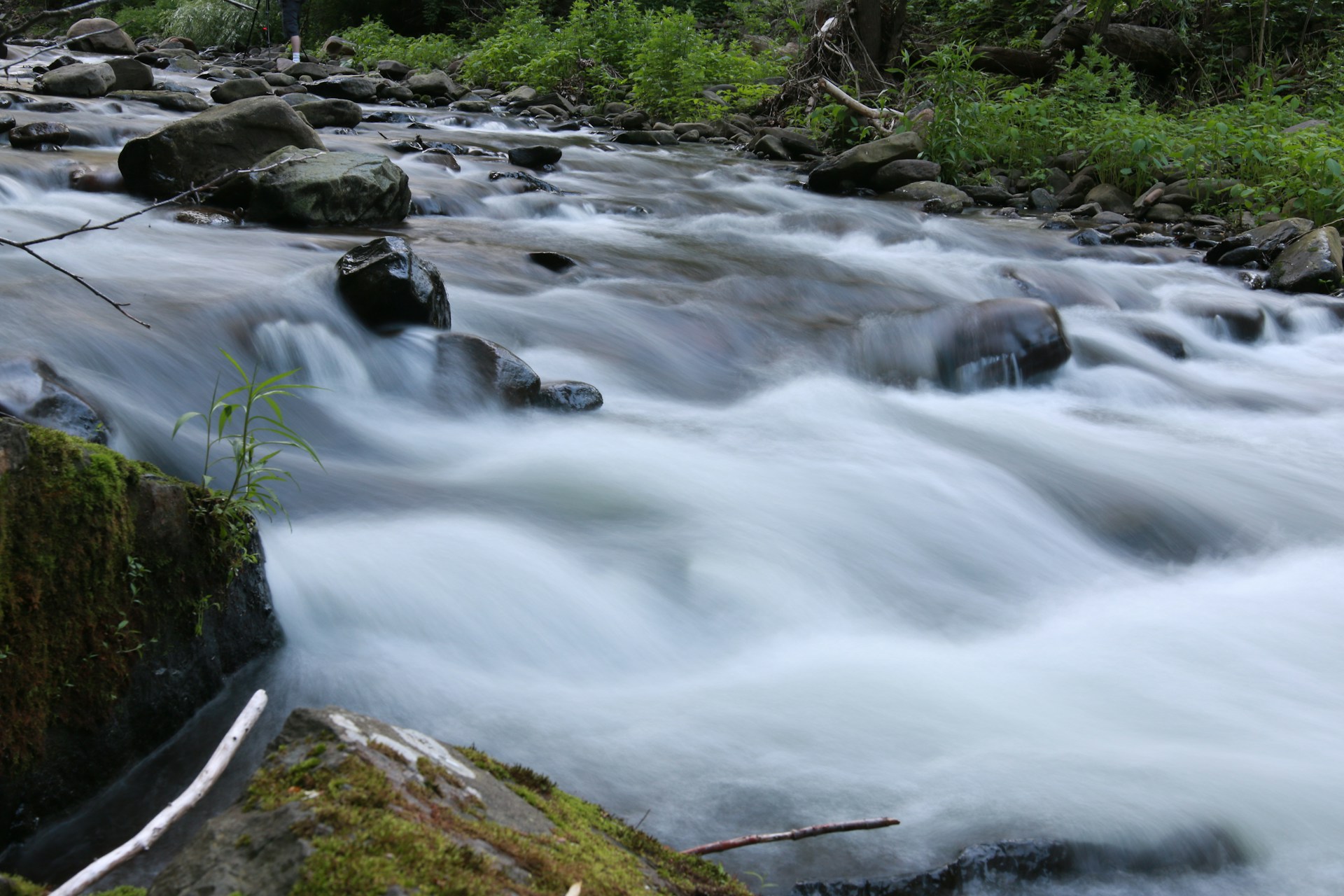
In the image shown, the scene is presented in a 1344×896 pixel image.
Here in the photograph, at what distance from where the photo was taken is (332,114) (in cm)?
1212

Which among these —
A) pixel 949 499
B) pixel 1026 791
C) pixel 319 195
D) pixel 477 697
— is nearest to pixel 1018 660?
pixel 1026 791

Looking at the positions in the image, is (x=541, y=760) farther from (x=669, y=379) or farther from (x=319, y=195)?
(x=319, y=195)

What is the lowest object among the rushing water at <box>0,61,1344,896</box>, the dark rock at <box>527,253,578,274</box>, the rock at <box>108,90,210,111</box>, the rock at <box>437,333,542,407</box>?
the rushing water at <box>0,61,1344,896</box>

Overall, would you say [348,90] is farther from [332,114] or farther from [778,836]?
[778,836]

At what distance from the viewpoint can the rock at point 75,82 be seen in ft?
38.6

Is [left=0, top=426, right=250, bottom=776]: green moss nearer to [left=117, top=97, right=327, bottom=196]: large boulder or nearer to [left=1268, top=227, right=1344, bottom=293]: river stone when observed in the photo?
[left=117, top=97, right=327, bottom=196]: large boulder

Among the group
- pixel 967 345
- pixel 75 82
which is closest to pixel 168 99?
pixel 75 82

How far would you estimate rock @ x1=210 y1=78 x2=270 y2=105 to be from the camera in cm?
1217

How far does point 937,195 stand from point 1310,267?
3524 millimetres

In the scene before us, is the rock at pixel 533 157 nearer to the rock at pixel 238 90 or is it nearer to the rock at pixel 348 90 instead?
the rock at pixel 238 90

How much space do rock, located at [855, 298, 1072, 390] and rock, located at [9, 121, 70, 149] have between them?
6.49m

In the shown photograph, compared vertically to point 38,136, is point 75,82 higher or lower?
higher

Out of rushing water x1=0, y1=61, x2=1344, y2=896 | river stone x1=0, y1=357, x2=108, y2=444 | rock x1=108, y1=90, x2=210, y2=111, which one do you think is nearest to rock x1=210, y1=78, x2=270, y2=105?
rock x1=108, y1=90, x2=210, y2=111

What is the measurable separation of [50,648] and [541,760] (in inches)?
40.9
